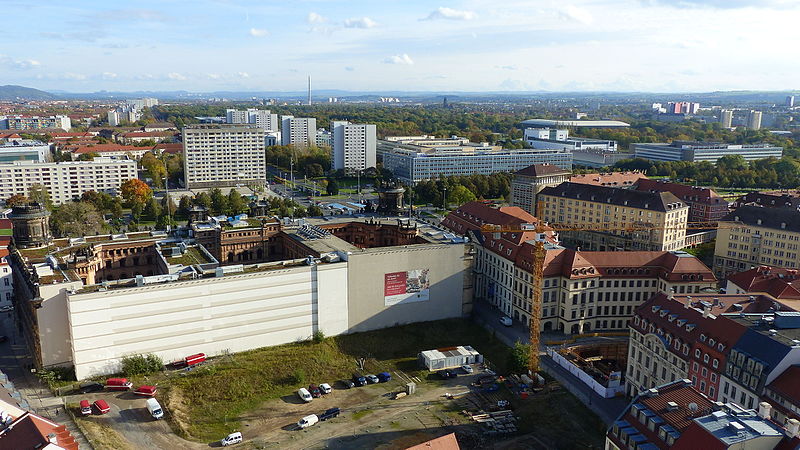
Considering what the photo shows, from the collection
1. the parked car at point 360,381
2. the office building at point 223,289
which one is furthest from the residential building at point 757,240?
the parked car at point 360,381

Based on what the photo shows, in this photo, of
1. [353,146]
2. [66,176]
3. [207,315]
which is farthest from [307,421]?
[353,146]

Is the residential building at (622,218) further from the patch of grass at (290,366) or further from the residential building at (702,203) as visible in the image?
the patch of grass at (290,366)

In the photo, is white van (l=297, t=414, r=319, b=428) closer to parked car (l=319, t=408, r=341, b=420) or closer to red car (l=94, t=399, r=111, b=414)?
parked car (l=319, t=408, r=341, b=420)

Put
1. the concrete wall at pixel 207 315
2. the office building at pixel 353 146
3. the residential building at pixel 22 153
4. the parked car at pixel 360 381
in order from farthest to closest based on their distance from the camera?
the office building at pixel 353 146
the residential building at pixel 22 153
the parked car at pixel 360 381
the concrete wall at pixel 207 315

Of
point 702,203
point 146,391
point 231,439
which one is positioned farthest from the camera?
point 702,203

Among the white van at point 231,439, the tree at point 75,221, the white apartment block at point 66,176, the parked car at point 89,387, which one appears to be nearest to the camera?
the white van at point 231,439

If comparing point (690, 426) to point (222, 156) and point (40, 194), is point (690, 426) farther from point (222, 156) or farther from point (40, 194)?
point (222, 156)
